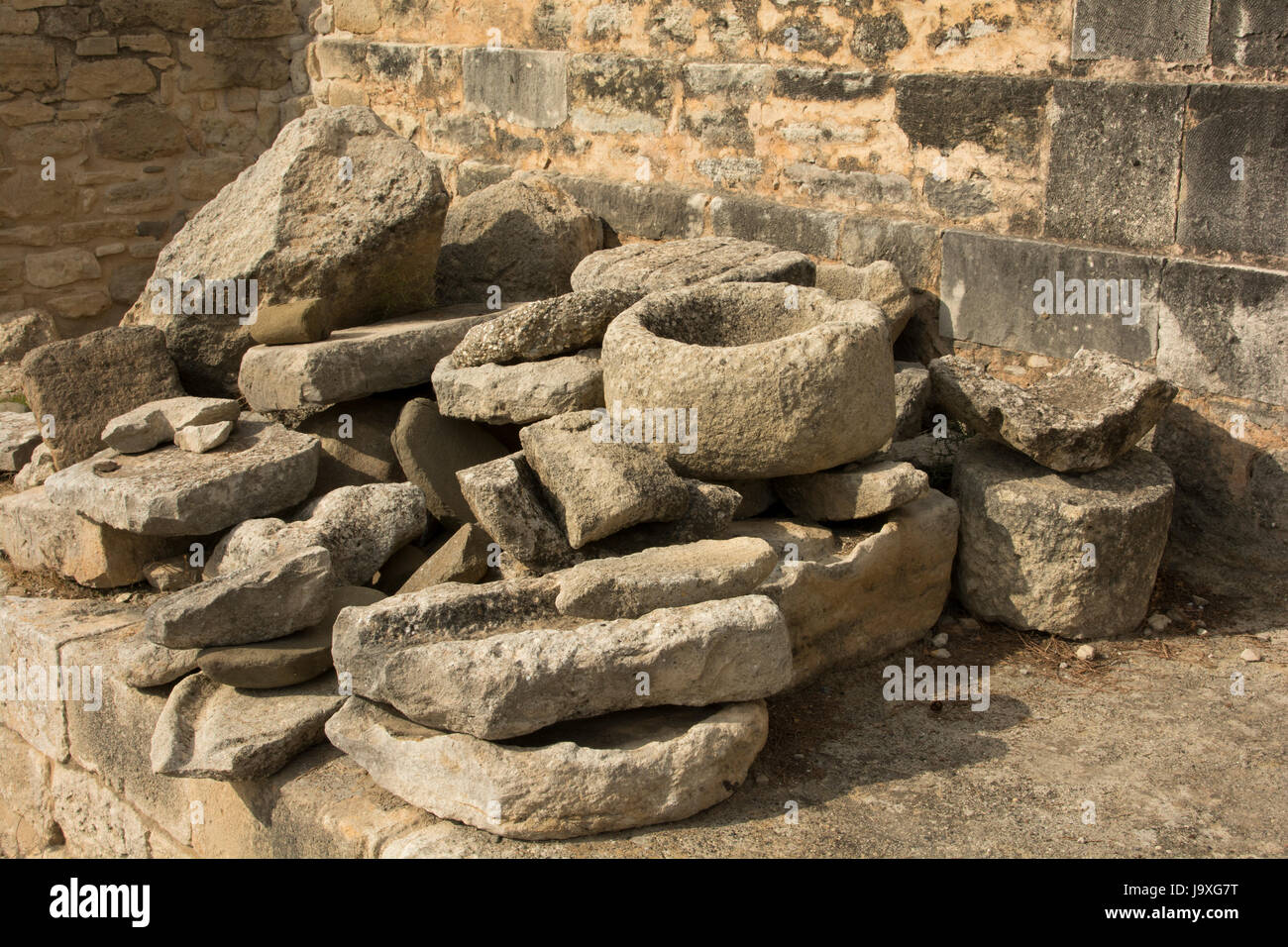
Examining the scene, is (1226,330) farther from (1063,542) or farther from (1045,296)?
(1063,542)

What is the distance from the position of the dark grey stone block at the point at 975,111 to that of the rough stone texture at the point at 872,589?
144 centimetres

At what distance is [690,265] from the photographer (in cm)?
482

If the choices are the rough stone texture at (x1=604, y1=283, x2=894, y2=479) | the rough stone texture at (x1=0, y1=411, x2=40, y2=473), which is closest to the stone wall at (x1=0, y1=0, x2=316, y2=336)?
the rough stone texture at (x1=0, y1=411, x2=40, y2=473)

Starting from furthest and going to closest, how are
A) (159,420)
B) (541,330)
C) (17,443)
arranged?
(17,443)
(159,420)
(541,330)

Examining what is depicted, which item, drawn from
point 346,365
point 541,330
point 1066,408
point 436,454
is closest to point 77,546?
point 346,365

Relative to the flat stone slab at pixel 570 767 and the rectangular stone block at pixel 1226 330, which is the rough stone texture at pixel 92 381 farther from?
the rectangular stone block at pixel 1226 330

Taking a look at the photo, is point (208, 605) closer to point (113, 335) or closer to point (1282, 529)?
point (113, 335)

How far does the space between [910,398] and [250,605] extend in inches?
92.2

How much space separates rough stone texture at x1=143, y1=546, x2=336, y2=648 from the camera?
3268 mm

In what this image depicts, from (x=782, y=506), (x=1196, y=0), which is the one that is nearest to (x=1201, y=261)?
(x=1196, y=0)

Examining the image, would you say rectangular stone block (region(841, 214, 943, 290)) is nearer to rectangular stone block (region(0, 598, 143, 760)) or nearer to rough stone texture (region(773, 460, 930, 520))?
rough stone texture (region(773, 460, 930, 520))

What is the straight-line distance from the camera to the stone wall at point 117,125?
6.89m

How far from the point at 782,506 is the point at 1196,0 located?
2076 millimetres

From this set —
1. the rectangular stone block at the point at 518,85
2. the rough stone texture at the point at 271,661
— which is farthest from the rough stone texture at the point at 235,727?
the rectangular stone block at the point at 518,85
